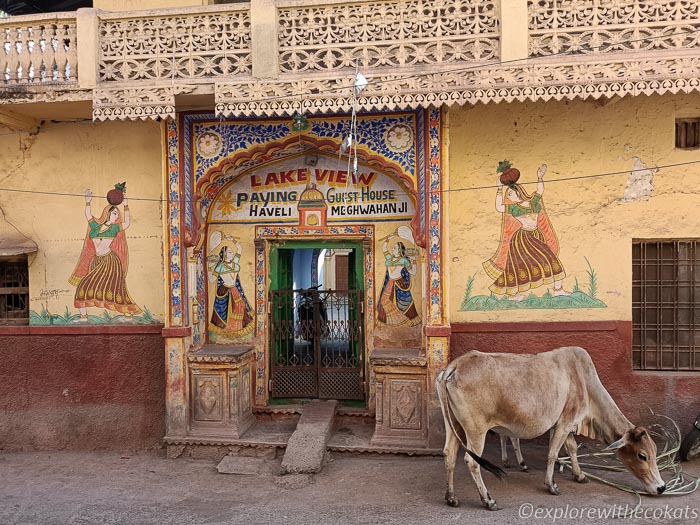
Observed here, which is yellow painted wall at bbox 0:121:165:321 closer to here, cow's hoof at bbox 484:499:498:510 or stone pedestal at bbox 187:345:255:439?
stone pedestal at bbox 187:345:255:439

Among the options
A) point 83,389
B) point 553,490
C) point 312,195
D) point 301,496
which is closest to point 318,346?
point 312,195

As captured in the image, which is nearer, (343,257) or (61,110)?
(61,110)

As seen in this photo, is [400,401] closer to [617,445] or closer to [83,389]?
[617,445]

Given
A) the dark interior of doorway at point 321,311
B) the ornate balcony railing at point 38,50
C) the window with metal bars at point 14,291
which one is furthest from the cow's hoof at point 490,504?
the window with metal bars at point 14,291

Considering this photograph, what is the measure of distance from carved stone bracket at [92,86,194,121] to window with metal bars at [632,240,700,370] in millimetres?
5400

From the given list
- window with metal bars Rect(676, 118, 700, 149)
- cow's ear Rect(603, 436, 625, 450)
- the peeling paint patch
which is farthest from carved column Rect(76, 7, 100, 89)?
window with metal bars Rect(676, 118, 700, 149)

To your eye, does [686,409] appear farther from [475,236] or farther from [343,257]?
[343,257]

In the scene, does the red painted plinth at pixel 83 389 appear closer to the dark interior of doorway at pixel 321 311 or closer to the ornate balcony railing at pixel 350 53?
the dark interior of doorway at pixel 321 311

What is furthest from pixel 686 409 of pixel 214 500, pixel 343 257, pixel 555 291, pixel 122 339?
pixel 343 257

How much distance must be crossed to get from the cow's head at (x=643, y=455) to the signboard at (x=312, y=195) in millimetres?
3379

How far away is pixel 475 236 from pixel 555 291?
3.60 ft

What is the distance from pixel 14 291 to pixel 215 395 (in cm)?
306

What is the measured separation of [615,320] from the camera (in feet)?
21.5

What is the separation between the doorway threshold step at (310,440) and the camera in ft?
20.1
